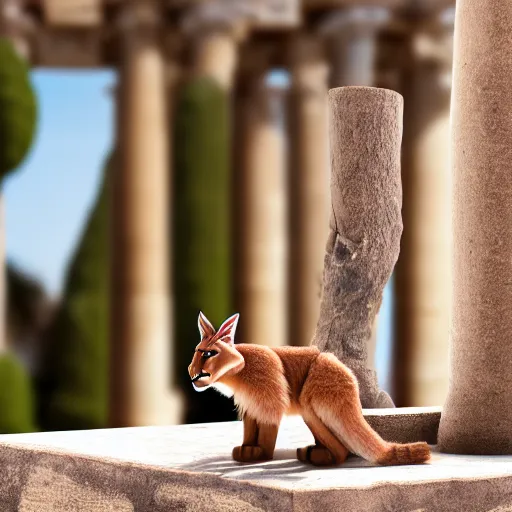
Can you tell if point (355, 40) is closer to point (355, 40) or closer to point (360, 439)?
point (355, 40)

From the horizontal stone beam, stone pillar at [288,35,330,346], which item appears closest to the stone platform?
the horizontal stone beam

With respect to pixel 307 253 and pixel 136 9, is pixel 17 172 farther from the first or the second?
pixel 307 253

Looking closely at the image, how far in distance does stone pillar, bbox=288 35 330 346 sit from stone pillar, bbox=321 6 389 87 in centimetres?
106

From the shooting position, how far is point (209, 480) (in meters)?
6.27

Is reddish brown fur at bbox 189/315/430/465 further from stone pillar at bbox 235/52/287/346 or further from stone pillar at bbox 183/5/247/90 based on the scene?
stone pillar at bbox 235/52/287/346

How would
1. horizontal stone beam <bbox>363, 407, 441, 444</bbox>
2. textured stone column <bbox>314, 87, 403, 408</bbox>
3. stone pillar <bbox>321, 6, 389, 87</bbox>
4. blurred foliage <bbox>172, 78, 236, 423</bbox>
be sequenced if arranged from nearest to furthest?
1. horizontal stone beam <bbox>363, 407, 441, 444</bbox>
2. textured stone column <bbox>314, 87, 403, 408</bbox>
3. blurred foliage <bbox>172, 78, 236, 423</bbox>
4. stone pillar <bbox>321, 6, 389, 87</bbox>

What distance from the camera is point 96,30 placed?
2488 centimetres

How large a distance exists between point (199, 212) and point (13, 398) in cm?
579

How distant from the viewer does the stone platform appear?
5.98 m

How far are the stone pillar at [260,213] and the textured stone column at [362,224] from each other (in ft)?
47.5

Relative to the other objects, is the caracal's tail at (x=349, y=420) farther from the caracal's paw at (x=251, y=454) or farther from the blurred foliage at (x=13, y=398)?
the blurred foliage at (x=13, y=398)

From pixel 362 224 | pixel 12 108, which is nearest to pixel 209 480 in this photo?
pixel 362 224

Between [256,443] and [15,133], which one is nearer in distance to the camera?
[256,443]

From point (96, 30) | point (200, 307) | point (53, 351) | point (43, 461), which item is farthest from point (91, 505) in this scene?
point (96, 30)
